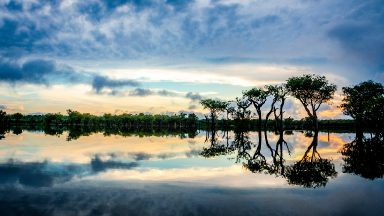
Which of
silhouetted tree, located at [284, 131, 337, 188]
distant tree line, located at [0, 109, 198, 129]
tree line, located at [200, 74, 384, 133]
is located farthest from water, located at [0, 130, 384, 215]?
distant tree line, located at [0, 109, 198, 129]

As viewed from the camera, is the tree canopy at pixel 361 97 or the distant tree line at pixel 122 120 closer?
the tree canopy at pixel 361 97

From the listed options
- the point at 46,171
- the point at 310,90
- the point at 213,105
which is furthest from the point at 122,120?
the point at 46,171

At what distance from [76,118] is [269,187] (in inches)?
5515

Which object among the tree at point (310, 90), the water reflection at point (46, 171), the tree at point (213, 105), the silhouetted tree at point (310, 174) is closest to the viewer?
the water reflection at point (46, 171)

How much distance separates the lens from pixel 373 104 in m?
64.7

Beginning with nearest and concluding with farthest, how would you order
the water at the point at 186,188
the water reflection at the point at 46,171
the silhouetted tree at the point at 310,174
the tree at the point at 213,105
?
the water at the point at 186,188, the water reflection at the point at 46,171, the silhouetted tree at the point at 310,174, the tree at the point at 213,105

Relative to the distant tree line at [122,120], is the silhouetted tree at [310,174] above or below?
below

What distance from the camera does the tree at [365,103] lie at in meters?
65.1

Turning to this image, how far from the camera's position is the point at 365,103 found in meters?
67.8

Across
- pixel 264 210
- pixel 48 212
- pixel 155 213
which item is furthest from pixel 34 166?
pixel 264 210

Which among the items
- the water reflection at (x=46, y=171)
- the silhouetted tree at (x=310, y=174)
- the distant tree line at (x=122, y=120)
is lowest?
the silhouetted tree at (x=310, y=174)

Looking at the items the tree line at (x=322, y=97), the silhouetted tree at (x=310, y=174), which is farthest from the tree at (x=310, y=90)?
the silhouetted tree at (x=310, y=174)

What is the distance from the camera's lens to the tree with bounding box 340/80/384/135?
214ft

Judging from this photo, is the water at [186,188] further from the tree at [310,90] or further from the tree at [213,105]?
the tree at [213,105]
